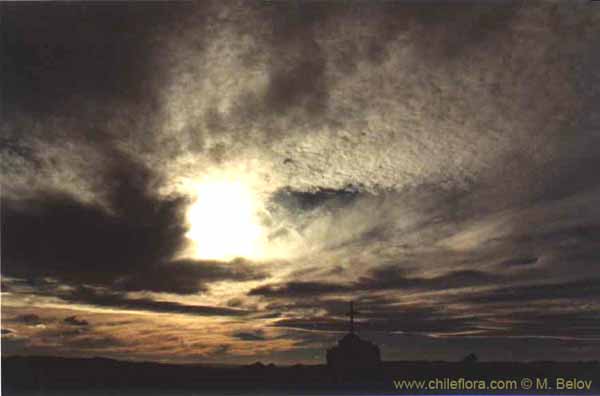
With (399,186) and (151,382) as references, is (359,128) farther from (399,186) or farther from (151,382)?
(151,382)

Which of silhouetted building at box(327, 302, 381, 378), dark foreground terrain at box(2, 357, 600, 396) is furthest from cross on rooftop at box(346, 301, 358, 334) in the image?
dark foreground terrain at box(2, 357, 600, 396)

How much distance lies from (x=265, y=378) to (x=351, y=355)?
920 mm

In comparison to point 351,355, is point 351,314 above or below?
above

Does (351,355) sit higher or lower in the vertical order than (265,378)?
higher

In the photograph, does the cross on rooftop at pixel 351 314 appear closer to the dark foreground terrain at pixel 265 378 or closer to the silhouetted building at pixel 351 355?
the silhouetted building at pixel 351 355

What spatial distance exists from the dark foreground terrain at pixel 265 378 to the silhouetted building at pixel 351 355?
0.07 metres

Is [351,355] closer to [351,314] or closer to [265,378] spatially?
[351,314]

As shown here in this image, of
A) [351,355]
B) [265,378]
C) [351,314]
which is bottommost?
[265,378]

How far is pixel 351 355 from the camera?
4414mm

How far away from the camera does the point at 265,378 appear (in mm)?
4332

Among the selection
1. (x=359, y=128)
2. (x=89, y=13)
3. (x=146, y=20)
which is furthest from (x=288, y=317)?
(x=89, y=13)

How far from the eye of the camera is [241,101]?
13.4ft

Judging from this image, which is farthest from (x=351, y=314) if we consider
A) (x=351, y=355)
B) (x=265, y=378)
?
(x=265, y=378)

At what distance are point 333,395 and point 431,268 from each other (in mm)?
1641
